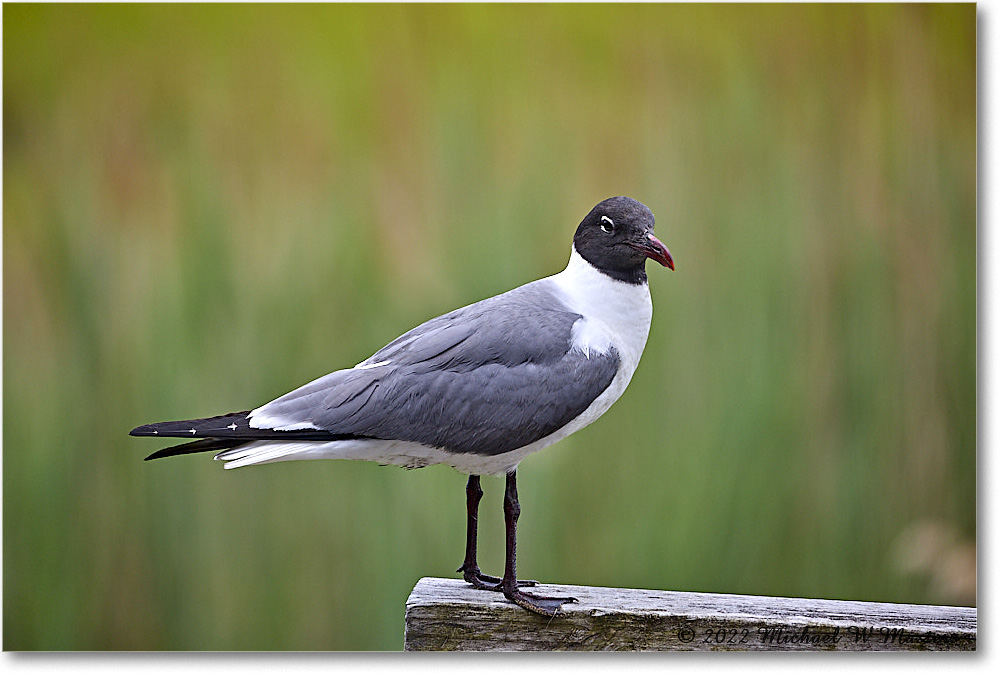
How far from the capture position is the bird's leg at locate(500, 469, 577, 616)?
69.0 inches

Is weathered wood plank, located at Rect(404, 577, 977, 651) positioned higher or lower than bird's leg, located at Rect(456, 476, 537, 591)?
lower

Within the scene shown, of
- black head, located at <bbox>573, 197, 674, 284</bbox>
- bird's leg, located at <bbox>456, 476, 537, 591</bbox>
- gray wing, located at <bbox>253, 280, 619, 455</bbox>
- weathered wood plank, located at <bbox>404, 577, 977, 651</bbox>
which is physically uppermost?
black head, located at <bbox>573, 197, 674, 284</bbox>

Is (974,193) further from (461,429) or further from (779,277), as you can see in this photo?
(461,429)

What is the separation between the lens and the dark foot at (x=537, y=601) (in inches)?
68.7

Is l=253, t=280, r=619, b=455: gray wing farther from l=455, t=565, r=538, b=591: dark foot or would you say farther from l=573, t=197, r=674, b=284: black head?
l=455, t=565, r=538, b=591: dark foot

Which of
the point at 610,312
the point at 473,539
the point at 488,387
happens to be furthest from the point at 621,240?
the point at 473,539

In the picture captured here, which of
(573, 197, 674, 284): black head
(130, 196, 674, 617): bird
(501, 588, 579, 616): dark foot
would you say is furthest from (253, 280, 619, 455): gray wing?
(501, 588, 579, 616): dark foot

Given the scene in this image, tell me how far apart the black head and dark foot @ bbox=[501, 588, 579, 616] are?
0.58 m

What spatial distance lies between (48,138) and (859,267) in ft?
5.99

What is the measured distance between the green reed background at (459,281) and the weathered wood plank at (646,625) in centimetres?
43

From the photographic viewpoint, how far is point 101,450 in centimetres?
218

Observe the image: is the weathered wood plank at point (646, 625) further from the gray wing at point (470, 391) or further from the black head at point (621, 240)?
the black head at point (621, 240)

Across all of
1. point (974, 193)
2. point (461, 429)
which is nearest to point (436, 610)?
point (461, 429)

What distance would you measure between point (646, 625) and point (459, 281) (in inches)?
35.8
